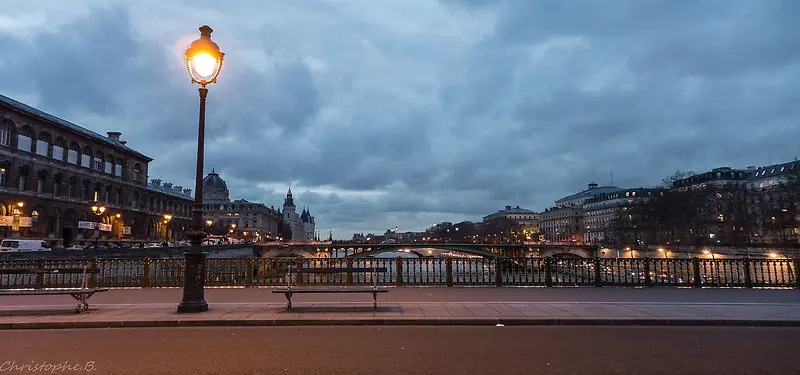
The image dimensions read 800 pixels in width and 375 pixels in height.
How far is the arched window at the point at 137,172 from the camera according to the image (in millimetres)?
86681

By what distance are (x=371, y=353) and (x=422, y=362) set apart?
3.03 feet

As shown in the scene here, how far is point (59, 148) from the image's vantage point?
6619 centimetres

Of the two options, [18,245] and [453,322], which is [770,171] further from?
[18,245]

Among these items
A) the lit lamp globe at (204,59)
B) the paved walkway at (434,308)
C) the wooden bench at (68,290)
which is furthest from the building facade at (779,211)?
the wooden bench at (68,290)

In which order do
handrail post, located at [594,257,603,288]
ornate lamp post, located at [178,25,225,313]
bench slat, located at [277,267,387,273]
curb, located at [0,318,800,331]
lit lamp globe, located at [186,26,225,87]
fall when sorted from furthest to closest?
handrail post, located at [594,257,603,288] < bench slat, located at [277,267,387,273] < lit lamp globe, located at [186,26,225,87] < ornate lamp post, located at [178,25,225,313] < curb, located at [0,318,800,331]

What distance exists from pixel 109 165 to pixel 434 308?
269 ft

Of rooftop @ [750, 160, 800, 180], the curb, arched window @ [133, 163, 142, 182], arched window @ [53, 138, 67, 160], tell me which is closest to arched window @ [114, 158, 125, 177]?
arched window @ [133, 163, 142, 182]

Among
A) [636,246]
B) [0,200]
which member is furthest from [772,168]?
[0,200]

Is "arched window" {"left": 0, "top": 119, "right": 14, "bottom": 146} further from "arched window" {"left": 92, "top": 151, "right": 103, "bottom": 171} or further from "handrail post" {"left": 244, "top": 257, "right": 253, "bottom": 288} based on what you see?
"handrail post" {"left": 244, "top": 257, "right": 253, "bottom": 288}

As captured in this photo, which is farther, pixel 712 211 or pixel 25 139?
pixel 712 211

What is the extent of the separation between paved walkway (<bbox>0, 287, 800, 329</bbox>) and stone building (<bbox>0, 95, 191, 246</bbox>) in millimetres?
53652

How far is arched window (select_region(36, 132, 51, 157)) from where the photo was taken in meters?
62.0

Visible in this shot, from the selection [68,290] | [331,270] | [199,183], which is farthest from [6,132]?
[331,270]

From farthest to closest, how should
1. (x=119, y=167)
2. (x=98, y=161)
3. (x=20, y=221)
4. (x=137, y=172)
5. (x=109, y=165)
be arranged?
(x=137, y=172) → (x=119, y=167) → (x=109, y=165) → (x=98, y=161) → (x=20, y=221)
